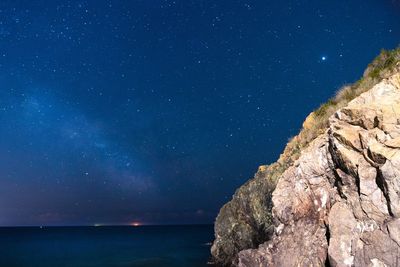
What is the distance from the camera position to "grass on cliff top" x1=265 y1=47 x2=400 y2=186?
2461 centimetres

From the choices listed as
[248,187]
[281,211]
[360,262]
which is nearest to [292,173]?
[281,211]

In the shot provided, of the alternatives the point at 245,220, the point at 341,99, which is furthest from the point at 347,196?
the point at 245,220

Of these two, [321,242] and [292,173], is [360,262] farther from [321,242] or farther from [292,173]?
[292,173]

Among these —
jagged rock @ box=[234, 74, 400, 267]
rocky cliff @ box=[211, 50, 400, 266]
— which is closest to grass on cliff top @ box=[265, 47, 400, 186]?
rocky cliff @ box=[211, 50, 400, 266]

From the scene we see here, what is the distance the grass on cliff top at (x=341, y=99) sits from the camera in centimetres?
2461

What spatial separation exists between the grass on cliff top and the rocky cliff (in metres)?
0.12

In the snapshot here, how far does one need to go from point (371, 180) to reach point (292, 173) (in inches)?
288

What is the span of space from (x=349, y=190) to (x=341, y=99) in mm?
11394

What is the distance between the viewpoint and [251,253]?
85.3 feet

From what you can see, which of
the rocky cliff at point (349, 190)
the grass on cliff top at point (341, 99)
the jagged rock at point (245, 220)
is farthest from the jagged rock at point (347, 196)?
the jagged rock at point (245, 220)

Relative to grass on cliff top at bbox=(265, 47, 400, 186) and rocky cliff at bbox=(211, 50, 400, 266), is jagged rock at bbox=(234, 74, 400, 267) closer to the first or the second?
rocky cliff at bbox=(211, 50, 400, 266)

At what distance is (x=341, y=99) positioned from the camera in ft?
96.1

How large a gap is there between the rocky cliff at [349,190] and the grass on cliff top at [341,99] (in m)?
0.12

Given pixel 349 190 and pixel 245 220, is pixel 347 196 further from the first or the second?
pixel 245 220
